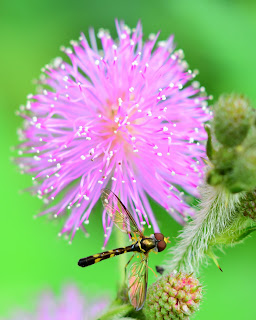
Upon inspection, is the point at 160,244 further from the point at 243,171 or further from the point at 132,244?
the point at 243,171

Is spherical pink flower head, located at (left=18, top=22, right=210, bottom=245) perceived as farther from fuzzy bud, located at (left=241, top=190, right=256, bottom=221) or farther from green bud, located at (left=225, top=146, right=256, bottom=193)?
green bud, located at (left=225, top=146, right=256, bottom=193)

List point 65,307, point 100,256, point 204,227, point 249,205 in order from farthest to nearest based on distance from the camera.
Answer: point 65,307 → point 100,256 → point 204,227 → point 249,205

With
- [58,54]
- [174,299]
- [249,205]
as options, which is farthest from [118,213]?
[58,54]

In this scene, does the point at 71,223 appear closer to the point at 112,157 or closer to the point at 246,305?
the point at 112,157

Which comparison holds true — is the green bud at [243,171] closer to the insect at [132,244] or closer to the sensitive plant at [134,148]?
the sensitive plant at [134,148]

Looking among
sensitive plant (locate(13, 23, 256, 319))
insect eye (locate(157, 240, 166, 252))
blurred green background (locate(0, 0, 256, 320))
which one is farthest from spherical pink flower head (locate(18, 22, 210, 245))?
blurred green background (locate(0, 0, 256, 320))

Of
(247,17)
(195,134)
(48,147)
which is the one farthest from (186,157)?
(247,17)

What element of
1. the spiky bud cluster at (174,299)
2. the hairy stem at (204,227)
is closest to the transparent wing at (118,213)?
the hairy stem at (204,227)
